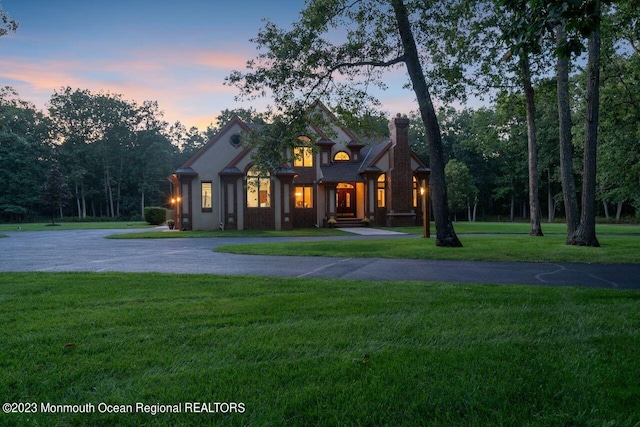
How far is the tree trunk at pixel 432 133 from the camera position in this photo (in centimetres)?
1279

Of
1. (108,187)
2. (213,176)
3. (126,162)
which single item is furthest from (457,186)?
(108,187)

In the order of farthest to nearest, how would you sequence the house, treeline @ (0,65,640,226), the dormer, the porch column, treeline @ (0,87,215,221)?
1. treeline @ (0,87,215,221)
2. treeline @ (0,65,640,226)
3. the dormer
4. the porch column
5. the house

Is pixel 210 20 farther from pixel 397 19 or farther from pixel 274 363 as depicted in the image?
pixel 274 363

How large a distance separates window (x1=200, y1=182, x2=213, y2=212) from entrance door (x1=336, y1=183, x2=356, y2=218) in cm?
964

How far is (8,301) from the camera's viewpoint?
529cm

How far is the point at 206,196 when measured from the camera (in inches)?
1029

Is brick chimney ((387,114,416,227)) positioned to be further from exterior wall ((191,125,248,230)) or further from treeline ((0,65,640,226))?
treeline ((0,65,640,226))

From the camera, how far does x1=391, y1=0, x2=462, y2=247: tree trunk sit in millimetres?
12789

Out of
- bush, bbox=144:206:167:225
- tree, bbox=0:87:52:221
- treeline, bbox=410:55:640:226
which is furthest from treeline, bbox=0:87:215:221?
treeline, bbox=410:55:640:226

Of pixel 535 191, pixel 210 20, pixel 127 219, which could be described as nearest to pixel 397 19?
pixel 210 20

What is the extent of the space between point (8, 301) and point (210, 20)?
11557mm

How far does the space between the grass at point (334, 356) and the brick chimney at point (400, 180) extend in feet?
74.1

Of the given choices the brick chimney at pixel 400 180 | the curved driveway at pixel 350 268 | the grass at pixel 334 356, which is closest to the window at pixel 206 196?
the brick chimney at pixel 400 180

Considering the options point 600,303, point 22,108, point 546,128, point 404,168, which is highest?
point 22,108
